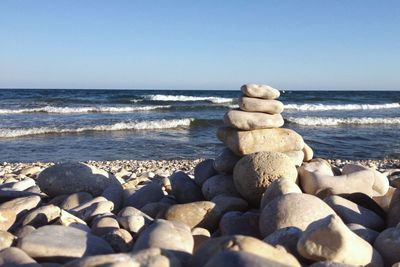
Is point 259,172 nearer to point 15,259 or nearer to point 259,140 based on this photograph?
point 259,140

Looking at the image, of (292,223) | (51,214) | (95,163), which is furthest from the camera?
(95,163)

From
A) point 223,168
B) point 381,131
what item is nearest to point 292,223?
point 223,168

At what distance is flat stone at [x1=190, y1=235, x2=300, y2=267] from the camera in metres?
2.74

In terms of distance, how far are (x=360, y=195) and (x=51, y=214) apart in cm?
332

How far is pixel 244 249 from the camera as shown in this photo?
2734 mm

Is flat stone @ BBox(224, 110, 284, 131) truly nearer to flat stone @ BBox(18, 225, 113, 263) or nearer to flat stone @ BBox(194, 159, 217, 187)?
flat stone @ BBox(194, 159, 217, 187)

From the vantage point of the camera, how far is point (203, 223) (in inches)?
182

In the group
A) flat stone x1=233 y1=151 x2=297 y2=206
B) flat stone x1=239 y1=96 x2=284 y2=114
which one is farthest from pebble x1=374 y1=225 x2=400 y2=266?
flat stone x1=239 y1=96 x2=284 y2=114

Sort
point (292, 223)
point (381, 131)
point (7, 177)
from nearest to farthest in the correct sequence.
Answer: point (292, 223), point (7, 177), point (381, 131)

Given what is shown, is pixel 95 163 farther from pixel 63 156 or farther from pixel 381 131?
pixel 381 131

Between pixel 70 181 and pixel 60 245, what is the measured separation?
119 inches

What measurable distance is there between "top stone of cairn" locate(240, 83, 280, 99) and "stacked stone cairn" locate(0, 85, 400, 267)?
0.01m

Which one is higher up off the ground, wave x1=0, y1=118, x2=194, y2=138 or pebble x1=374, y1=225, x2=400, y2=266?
pebble x1=374, y1=225, x2=400, y2=266

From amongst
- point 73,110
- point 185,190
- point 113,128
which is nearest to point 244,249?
point 185,190
